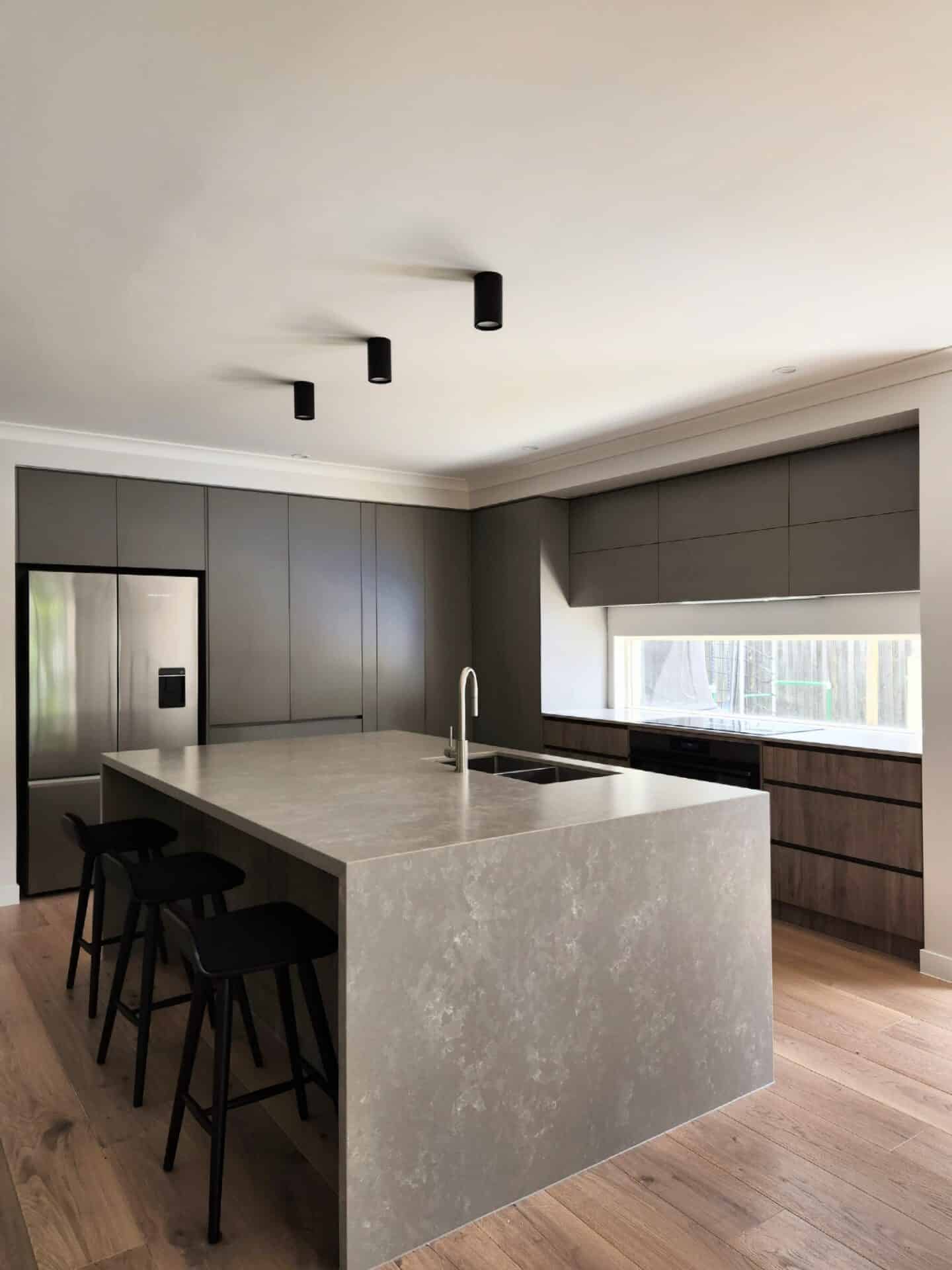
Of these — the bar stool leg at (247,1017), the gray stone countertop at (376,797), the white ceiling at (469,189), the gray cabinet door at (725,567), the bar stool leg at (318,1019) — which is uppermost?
the white ceiling at (469,189)

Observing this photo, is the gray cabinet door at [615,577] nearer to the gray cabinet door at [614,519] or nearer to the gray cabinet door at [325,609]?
the gray cabinet door at [614,519]

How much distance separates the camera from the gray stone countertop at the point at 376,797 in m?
2.07

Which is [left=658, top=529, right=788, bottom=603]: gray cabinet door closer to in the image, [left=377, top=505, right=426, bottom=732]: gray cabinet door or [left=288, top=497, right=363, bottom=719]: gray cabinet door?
[left=377, top=505, right=426, bottom=732]: gray cabinet door

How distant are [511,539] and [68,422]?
8.93ft

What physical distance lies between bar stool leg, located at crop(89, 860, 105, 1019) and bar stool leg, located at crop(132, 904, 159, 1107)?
1.86ft

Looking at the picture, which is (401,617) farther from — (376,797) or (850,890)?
(376,797)

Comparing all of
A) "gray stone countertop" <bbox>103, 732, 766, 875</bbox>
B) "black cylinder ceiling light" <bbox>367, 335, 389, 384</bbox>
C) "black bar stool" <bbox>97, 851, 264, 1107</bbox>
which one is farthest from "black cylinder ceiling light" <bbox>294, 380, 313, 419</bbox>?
"black bar stool" <bbox>97, 851, 264, 1107</bbox>

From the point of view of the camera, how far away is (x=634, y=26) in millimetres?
1599

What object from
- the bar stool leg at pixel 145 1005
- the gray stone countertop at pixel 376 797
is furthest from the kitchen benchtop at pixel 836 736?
the bar stool leg at pixel 145 1005

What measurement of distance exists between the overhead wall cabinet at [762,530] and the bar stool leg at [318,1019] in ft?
9.71

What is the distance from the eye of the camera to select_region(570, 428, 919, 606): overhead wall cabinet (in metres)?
3.93

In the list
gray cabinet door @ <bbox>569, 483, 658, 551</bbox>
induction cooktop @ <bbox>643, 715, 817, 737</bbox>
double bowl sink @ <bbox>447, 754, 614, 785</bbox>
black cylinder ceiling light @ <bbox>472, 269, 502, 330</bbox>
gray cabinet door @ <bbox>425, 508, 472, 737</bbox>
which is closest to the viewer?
black cylinder ceiling light @ <bbox>472, 269, 502, 330</bbox>

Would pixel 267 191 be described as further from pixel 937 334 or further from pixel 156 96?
pixel 937 334

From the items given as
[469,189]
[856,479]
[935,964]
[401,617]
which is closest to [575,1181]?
[935,964]
